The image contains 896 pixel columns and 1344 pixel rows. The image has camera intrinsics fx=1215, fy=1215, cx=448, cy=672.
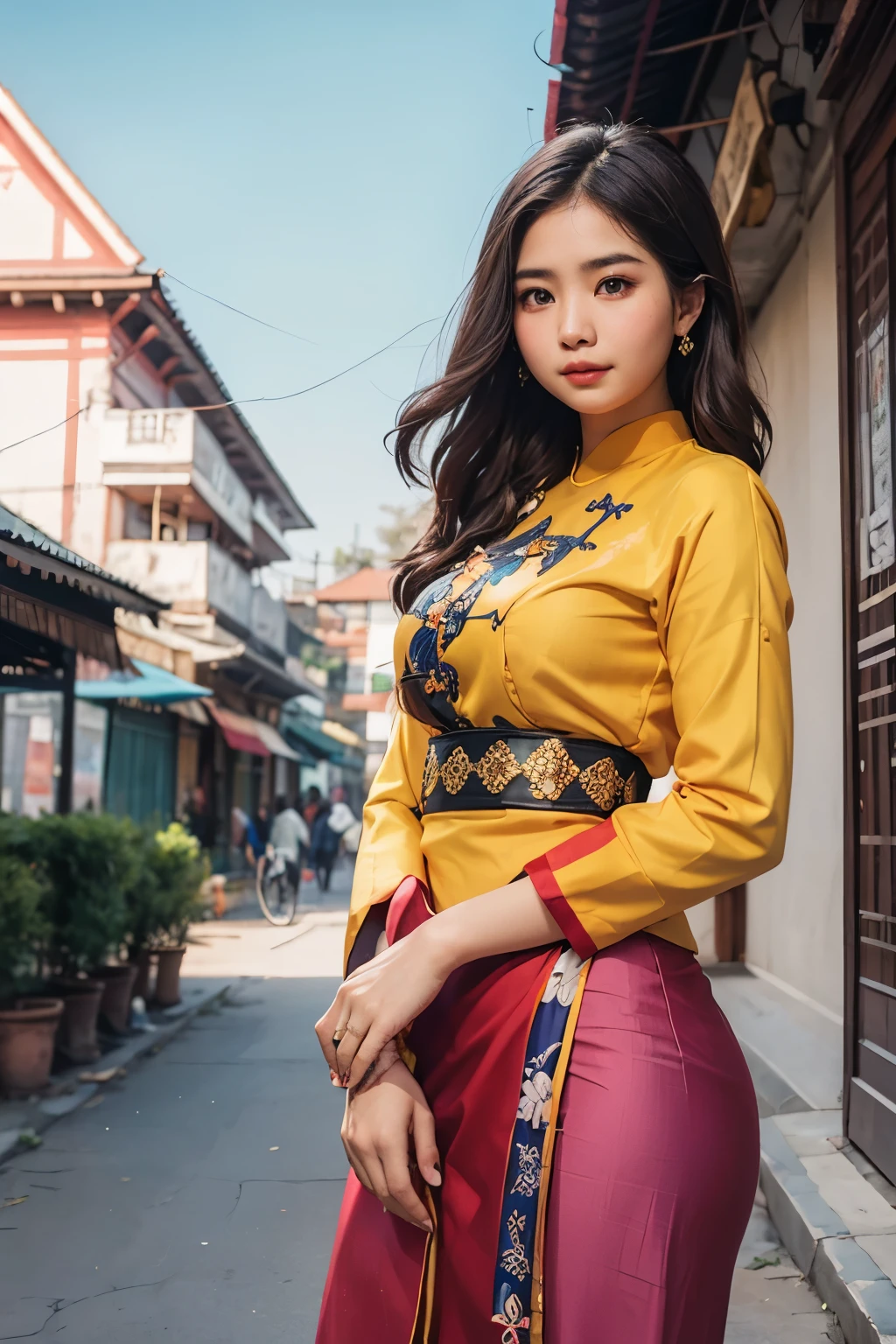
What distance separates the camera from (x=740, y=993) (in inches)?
219

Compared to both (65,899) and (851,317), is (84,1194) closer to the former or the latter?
(65,899)

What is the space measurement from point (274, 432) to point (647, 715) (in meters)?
1.26

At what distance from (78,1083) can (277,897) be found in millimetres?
8006

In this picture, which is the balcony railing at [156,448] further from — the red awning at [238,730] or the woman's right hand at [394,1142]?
the red awning at [238,730]

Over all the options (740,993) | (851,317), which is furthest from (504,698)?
(740,993)

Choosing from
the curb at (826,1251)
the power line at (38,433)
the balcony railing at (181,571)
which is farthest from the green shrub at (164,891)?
the power line at (38,433)

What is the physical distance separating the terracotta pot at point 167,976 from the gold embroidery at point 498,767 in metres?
6.24

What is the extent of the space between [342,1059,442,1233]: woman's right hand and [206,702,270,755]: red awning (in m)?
14.7

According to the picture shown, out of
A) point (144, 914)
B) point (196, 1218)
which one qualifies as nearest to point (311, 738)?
point (144, 914)

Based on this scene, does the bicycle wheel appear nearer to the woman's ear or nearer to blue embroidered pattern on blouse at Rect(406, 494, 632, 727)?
blue embroidered pattern on blouse at Rect(406, 494, 632, 727)

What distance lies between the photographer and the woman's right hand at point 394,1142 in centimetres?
109

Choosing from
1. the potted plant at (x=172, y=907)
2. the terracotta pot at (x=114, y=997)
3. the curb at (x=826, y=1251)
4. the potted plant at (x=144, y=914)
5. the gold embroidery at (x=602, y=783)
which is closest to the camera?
the gold embroidery at (x=602, y=783)

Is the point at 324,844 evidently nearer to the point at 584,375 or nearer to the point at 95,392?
the point at 95,392

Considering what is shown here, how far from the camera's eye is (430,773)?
1295 millimetres
